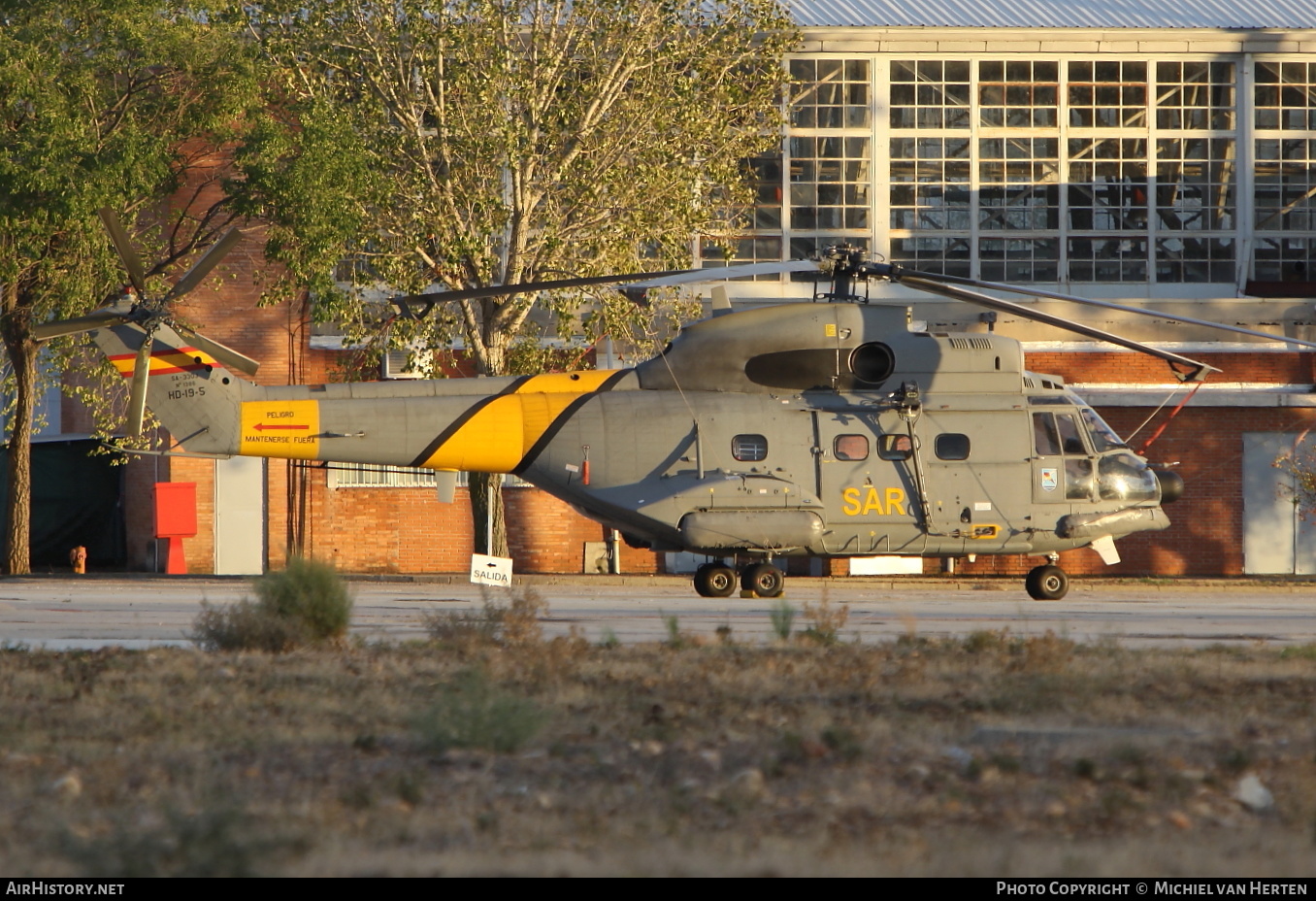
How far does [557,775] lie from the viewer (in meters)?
6.79

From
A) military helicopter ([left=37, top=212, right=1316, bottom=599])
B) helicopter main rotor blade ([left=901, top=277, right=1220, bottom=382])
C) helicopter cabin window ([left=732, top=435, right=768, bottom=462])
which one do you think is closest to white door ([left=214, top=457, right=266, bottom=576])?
military helicopter ([left=37, top=212, right=1316, bottom=599])

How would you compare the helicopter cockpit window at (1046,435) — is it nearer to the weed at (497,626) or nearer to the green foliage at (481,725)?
the weed at (497,626)

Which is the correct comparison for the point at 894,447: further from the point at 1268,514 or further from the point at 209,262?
Answer: the point at 1268,514

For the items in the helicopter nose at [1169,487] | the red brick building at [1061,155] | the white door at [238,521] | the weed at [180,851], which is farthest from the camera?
the red brick building at [1061,155]

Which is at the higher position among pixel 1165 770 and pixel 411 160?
pixel 411 160

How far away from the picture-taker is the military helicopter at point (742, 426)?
694 inches

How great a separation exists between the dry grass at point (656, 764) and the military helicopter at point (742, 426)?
23.1 feet

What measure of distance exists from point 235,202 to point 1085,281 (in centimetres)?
1926

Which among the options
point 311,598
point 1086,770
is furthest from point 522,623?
point 1086,770

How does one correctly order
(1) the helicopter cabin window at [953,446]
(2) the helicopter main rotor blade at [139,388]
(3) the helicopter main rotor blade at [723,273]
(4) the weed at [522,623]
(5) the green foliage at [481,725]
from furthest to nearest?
1. (1) the helicopter cabin window at [953,446]
2. (2) the helicopter main rotor blade at [139,388]
3. (3) the helicopter main rotor blade at [723,273]
4. (4) the weed at [522,623]
5. (5) the green foliage at [481,725]

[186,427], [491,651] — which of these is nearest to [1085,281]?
[186,427]

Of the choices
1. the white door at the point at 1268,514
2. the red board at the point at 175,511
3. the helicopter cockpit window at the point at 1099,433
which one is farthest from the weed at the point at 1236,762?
the white door at the point at 1268,514

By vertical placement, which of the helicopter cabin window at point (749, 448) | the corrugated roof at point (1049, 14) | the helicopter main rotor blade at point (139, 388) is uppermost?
the corrugated roof at point (1049, 14)

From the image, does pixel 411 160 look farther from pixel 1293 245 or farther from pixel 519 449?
pixel 1293 245
